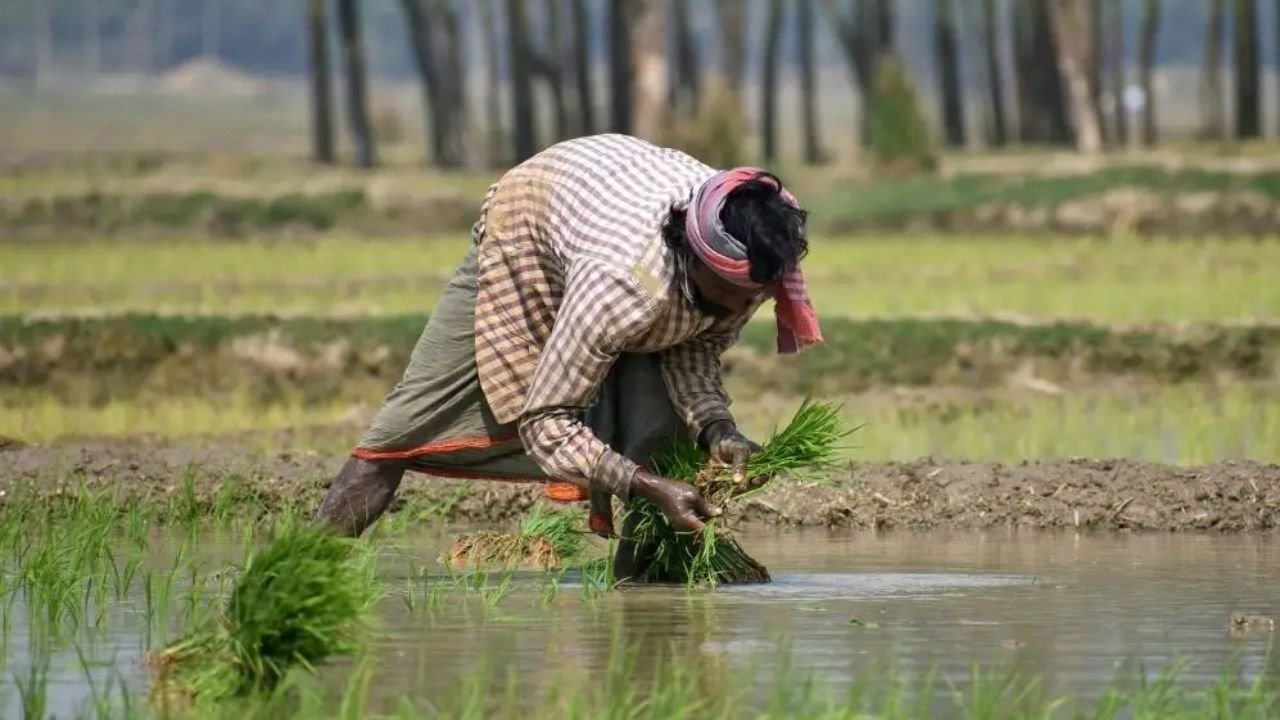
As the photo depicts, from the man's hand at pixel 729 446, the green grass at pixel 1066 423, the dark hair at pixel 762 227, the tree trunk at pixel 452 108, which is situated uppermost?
the tree trunk at pixel 452 108

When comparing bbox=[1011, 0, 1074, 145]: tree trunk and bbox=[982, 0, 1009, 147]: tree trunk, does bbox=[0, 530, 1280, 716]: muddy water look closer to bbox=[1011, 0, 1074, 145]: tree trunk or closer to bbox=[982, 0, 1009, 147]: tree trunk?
bbox=[1011, 0, 1074, 145]: tree trunk

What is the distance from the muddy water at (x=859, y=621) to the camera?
5.80 meters

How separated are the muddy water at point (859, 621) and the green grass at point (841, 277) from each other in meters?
7.83

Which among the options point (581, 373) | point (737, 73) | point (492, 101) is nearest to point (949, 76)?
point (737, 73)

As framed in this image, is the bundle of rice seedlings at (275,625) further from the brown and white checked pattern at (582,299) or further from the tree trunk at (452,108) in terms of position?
the tree trunk at (452,108)

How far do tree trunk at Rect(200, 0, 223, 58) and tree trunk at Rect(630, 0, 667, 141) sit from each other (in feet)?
391

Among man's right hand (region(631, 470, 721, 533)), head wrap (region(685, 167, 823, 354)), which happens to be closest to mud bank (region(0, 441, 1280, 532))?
man's right hand (region(631, 470, 721, 533))

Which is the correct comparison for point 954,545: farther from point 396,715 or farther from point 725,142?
point 725,142

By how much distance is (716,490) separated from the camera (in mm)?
7012

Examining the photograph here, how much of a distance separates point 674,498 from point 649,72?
2317 cm

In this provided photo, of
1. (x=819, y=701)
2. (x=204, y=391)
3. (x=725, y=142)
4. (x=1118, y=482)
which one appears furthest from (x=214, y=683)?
(x=725, y=142)

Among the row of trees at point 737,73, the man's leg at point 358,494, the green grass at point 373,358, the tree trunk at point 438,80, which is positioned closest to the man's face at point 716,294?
the man's leg at point 358,494

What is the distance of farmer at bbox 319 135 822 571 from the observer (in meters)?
6.51

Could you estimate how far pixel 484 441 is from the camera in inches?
284
